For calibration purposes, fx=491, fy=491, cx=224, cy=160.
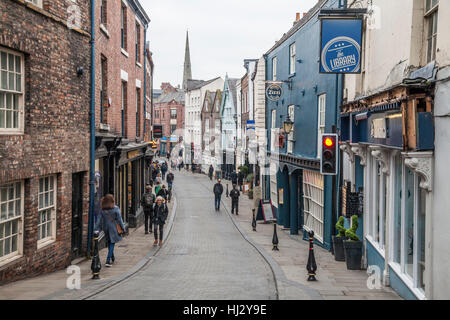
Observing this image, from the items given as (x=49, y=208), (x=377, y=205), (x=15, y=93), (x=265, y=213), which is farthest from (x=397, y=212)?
(x=265, y=213)

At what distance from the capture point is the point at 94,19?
13328 millimetres

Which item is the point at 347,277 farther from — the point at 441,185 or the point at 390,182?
the point at 441,185

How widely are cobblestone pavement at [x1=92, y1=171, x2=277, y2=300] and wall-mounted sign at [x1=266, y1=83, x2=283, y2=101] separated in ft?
19.8

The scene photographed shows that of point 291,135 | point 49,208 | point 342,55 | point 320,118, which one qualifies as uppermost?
point 342,55

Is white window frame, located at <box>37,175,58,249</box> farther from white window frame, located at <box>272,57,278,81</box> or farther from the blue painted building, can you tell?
white window frame, located at <box>272,57,278,81</box>

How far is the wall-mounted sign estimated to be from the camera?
70.4ft

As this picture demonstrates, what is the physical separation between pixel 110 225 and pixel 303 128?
9.53 metres

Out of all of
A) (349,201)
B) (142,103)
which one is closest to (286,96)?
(142,103)

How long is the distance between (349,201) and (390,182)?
10.3 feet

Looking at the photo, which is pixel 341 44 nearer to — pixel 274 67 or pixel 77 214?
pixel 77 214

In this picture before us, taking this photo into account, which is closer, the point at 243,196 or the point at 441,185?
the point at 441,185

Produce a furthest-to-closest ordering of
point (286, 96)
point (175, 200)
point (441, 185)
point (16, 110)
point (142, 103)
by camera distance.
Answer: point (175, 200), point (142, 103), point (286, 96), point (16, 110), point (441, 185)

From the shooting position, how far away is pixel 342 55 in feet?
38.1

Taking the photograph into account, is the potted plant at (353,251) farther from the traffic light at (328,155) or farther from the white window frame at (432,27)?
the white window frame at (432,27)
